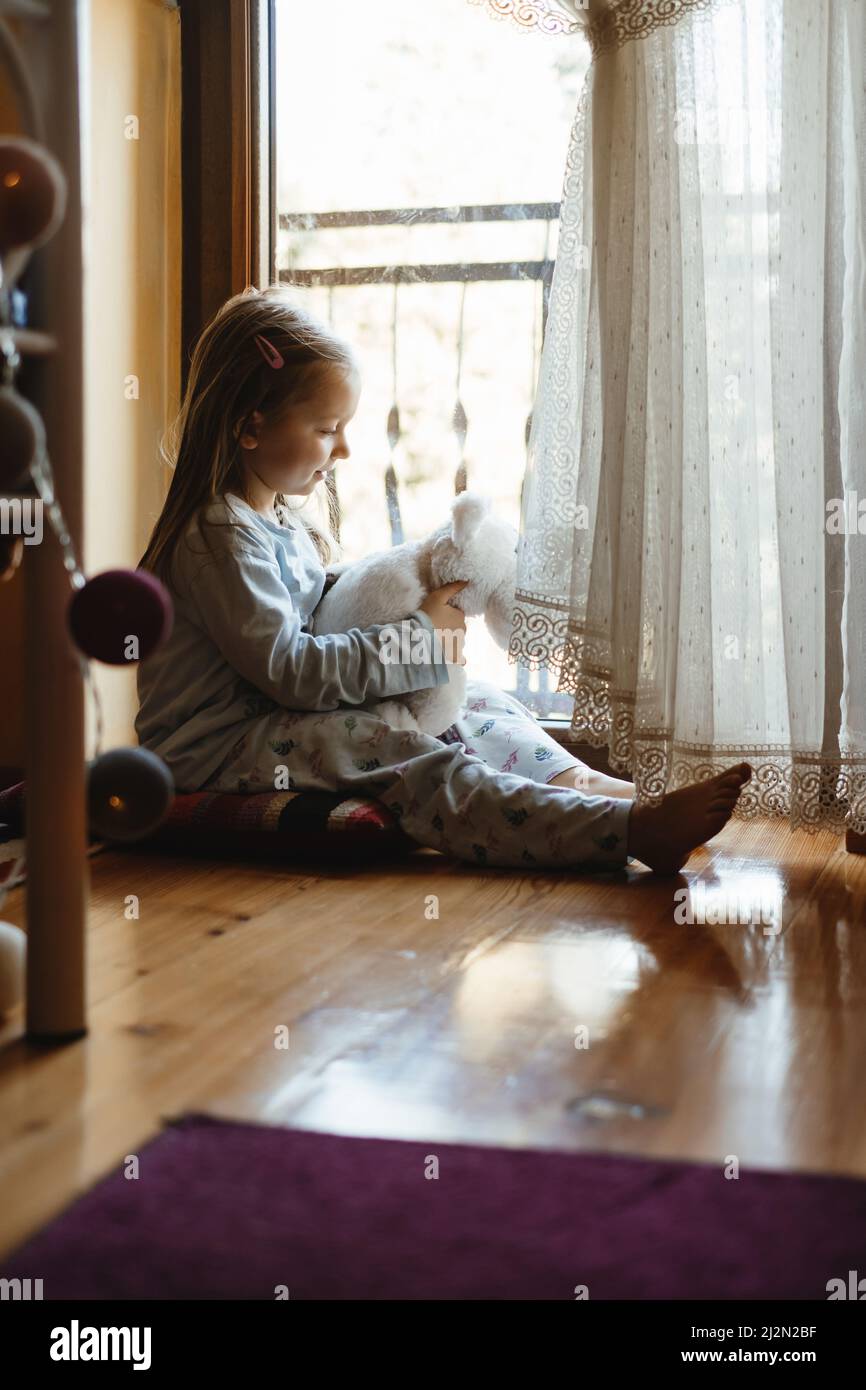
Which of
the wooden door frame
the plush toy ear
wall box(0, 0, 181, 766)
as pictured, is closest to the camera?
the plush toy ear

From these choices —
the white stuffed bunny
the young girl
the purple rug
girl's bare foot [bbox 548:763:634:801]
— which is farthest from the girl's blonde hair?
the purple rug

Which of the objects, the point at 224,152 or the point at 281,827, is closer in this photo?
the point at 281,827

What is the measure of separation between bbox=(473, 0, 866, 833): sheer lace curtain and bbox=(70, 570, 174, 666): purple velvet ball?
0.77 m

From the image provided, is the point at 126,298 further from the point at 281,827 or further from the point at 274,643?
the point at 281,827

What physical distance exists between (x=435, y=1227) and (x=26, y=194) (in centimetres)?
68

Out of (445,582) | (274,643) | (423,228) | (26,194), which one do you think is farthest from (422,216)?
(26,194)

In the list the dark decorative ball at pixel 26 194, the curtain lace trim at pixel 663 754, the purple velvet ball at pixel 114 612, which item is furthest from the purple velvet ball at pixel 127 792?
the curtain lace trim at pixel 663 754

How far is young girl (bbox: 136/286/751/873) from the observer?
1.60 metres

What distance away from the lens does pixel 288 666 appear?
1688 millimetres

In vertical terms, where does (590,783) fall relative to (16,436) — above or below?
below

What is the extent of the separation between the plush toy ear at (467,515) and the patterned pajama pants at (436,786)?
0.86ft

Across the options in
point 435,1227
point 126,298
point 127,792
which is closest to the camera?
point 435,1227

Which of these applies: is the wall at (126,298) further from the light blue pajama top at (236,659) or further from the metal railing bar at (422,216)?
the light blue pajama top at (236,659)

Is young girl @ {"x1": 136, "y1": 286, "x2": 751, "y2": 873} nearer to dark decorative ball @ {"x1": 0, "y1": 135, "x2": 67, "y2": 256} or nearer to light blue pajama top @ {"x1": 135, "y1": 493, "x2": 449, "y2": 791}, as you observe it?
light blue pajama top @ {"x1": 135, "y1": 493, "x2": 449, "y2": 791}
